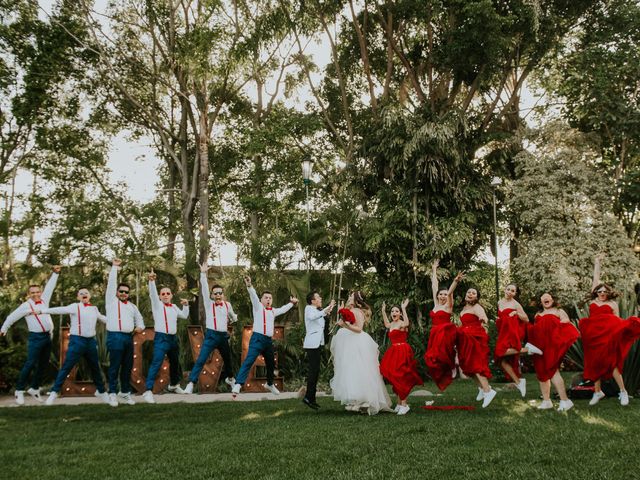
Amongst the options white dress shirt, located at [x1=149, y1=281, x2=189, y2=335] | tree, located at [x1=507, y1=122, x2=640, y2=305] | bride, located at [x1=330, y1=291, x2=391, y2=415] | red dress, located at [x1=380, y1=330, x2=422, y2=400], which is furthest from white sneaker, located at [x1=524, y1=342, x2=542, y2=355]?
tree, located at [x1=507, y1=122, x2=640, y2=305]

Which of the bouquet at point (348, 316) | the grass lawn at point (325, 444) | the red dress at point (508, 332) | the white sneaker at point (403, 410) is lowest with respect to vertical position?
the white sneaker at point (403, 410)

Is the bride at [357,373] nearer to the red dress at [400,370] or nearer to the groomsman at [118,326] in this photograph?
the red dress at [400,370]

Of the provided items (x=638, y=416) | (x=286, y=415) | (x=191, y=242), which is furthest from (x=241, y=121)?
(x=638, y=416)

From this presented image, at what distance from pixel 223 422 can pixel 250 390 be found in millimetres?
5766

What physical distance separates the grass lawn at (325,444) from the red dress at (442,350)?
0.58 m

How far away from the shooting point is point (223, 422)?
326 inches

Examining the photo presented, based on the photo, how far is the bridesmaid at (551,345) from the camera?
8.72m

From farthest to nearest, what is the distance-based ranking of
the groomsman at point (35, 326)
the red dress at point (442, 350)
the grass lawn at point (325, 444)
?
the groomsman at point (35, 326) → the red dress at point (442, 350) → the grass lawn at point (325, 444)

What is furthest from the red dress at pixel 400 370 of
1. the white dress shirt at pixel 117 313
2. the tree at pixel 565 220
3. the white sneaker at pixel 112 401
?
the tree at pixel 565 220

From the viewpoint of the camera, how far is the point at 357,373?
351 inches

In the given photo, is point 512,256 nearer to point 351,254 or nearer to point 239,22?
point 351,254

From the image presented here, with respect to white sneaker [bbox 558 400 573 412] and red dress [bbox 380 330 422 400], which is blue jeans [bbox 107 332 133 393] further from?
white sneaker [bbox 558 400 573 412]

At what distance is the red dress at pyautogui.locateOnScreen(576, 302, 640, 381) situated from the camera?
925 cm

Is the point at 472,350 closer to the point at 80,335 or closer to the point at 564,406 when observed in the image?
the point at 564,406
